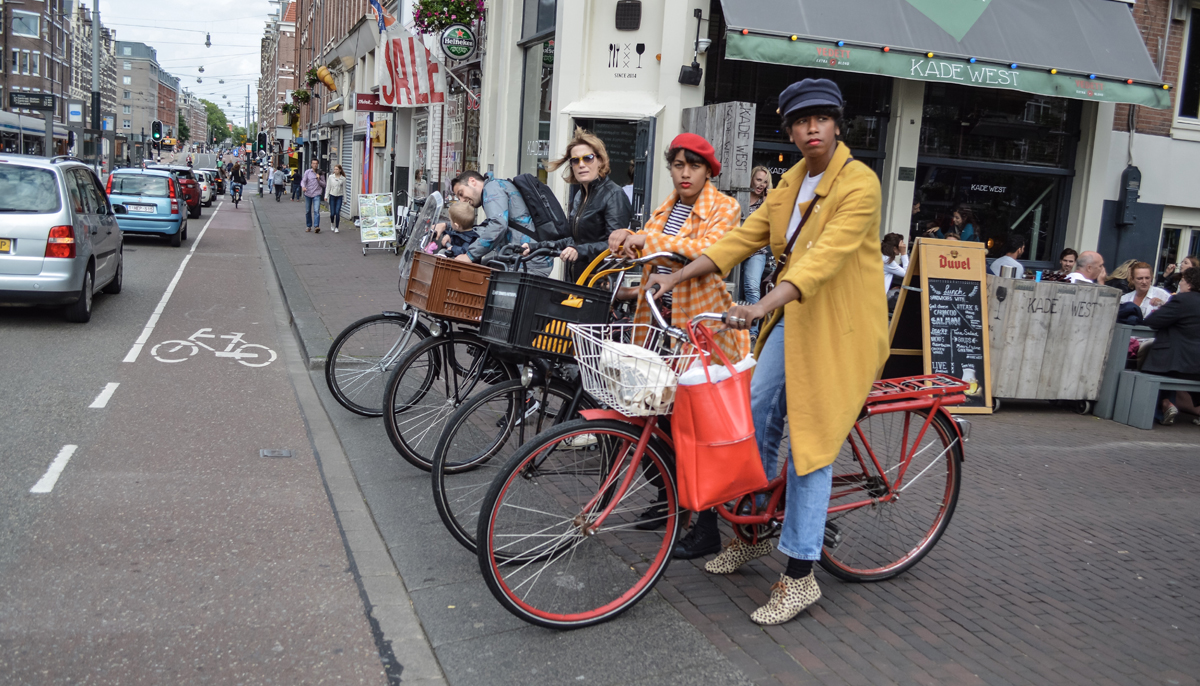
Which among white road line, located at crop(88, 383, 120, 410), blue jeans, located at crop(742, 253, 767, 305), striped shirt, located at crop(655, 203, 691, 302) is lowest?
white road line, located at crop(88, 383, 120, 410)

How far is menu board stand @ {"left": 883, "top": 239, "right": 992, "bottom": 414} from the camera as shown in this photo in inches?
309

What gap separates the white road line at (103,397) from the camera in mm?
6742

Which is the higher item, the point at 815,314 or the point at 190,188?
the point at 190,188

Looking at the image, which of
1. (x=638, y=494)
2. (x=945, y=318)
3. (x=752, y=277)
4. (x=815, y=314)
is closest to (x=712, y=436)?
(x=638, y=494)

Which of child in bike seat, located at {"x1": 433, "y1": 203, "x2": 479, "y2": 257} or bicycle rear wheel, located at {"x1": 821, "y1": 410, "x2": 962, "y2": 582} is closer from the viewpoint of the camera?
bicycle rear wheel, located at {"x1": 821, "y1": 410, "x2": 962, "y2": 582}

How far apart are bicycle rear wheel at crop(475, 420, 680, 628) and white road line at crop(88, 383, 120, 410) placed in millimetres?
4344

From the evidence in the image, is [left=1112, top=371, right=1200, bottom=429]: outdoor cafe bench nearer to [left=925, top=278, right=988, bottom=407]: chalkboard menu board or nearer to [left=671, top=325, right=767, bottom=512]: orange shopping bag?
[left=925, top=278, right=988, bottom=407]: chalkboard menu board

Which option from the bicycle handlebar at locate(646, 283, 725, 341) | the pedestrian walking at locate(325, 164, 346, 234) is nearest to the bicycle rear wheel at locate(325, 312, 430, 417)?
the bicycle handlebar at locate(646, 283, 725, 341)

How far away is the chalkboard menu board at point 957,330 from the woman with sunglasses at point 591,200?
11.1 feet

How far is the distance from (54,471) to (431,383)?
205 cm

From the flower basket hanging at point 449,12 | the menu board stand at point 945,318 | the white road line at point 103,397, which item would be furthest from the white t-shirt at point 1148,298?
the flower basket hanging at point 449,12

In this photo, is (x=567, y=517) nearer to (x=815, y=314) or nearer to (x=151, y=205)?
(x=815, y=314)

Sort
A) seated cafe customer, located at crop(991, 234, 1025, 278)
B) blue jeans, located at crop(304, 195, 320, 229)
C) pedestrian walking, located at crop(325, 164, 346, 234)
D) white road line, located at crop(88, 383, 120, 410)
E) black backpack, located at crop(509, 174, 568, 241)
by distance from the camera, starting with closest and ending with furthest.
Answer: black backpack, located at crop(509, 174, 568, 241), white road line, located at crop(88, 383, 120, 410), seated cafe customer, located at crop(991, 234, 1025, 278), blue jeans, located at crop(304, 195, 320, 229), pedestrian walking, located at crop(325, 164, 346, 234)

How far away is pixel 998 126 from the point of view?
12.3m
